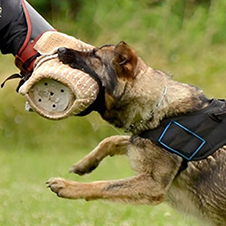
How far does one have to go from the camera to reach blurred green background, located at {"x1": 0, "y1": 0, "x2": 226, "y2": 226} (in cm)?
974

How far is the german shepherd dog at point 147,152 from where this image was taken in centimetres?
508

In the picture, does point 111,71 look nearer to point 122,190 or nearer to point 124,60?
point 124,60

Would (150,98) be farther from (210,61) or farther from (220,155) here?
(210,61)

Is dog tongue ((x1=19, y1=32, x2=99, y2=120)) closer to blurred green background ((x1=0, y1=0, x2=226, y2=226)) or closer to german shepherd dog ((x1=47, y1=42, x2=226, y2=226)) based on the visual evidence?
german shepherd dog ((x1=47, y1=42, x2=226, y2=226))

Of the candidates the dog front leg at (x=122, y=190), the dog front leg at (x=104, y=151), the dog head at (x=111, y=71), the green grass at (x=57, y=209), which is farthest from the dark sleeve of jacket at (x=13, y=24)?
the green grass at (x=57, y=209)

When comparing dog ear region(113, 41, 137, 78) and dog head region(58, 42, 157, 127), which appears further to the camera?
dog head region(58, 42, 157, 127)

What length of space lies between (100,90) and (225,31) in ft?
37.4

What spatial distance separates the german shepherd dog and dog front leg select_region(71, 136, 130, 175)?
43 cm

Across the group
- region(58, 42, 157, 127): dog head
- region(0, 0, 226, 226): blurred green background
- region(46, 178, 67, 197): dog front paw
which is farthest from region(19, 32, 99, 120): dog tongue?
region(0, 0, 226, 226): blurred green background

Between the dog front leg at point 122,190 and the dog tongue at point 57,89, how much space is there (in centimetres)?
57

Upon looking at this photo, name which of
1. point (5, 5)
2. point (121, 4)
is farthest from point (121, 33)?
point (5, 5)

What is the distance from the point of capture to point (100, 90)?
518 centimetres

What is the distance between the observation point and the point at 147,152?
509 centimetres

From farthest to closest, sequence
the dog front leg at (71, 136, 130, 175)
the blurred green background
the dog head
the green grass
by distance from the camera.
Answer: the blurred green background, the green grass, the dog front leg at (71, 136, 130, 175), the dog head
